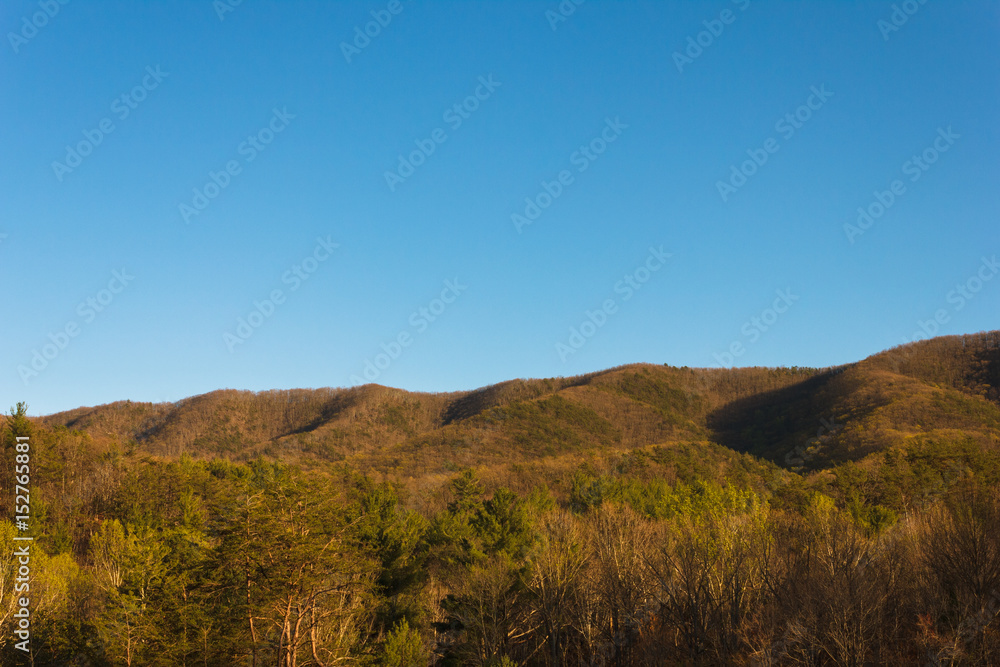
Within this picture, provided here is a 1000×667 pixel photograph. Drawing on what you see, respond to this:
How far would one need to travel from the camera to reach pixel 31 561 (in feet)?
126

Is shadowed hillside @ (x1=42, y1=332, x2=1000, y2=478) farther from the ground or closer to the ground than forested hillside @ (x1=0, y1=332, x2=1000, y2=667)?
farther from the ground

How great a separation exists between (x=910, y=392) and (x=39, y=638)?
126043 millimetres

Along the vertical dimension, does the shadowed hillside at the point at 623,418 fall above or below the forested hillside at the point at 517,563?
above

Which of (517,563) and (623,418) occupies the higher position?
(623,418)

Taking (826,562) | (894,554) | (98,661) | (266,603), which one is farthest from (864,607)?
(98,661)

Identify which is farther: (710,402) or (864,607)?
(710,402)

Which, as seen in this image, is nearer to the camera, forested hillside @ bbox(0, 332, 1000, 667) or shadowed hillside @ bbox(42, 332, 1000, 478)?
forested hillside @ bbox(0, 332, 1000, 667)

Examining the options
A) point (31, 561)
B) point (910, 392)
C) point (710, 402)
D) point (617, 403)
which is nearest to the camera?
point (31, 561)

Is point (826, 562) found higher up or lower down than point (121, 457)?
lower down

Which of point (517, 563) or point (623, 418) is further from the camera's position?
point (623, 418)

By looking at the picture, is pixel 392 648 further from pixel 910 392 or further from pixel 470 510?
pixel 910 392

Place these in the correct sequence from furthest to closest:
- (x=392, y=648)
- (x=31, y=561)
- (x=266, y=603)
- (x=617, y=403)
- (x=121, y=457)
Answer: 1. (x=617, y=403)
2. (x=121, y=457)
3. (x=31, y=561)
4. (x=392, y=648)
5. (x=266, y=603)

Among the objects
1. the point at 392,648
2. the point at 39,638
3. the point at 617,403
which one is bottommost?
the point at 392,648

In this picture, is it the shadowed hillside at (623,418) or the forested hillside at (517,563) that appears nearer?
the forested hillside at (517,563)
